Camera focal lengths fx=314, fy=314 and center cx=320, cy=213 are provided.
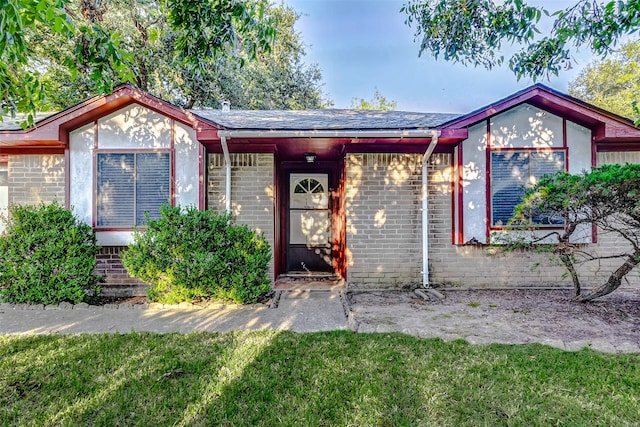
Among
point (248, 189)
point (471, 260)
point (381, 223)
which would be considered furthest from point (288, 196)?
point (471, 260)

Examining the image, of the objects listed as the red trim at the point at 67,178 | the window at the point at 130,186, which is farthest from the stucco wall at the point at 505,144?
the red trim at the point at 67,178

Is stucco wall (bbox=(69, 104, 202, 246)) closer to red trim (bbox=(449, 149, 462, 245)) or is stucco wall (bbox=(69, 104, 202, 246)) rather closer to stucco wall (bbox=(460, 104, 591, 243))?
red trim (bbox=(449, 149, 462, 245))

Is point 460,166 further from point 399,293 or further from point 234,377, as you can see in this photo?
point 234,377

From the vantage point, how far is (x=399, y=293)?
213 inches

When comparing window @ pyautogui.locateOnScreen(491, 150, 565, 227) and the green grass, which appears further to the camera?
window @ pyautogui.locateOnScreen(491, 150, 565, 227)

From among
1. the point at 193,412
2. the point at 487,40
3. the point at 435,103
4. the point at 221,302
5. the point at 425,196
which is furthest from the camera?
the point at 435,103

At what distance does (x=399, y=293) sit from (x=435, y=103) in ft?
75.6

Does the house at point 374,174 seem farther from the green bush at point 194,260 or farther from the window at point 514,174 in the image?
the green bush at point 194,260

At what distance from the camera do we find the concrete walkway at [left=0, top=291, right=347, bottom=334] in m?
3.79

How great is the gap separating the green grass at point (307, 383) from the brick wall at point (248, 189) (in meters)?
2.69

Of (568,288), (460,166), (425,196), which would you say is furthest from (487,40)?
(568,288)

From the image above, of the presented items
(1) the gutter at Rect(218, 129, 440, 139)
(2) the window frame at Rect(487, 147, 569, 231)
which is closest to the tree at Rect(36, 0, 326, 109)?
(1) the gutter at Rect(218, 129, 440, 139)

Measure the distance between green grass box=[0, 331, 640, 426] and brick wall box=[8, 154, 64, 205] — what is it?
3131mm

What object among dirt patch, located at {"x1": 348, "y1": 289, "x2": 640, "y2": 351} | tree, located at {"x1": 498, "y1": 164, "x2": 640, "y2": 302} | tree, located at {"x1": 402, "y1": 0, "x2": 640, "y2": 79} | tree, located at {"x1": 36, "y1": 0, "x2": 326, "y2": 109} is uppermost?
tree, located at {"x1": 36, "y1": 0, "x2": 326, "y2": 109}
